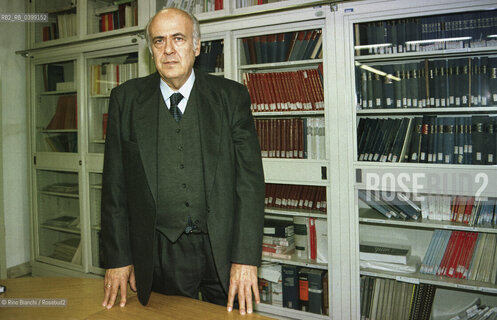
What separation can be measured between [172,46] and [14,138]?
3212 millimetres

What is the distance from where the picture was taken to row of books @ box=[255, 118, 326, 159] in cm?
277

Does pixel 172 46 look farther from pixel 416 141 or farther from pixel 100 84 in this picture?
pixel 100 84

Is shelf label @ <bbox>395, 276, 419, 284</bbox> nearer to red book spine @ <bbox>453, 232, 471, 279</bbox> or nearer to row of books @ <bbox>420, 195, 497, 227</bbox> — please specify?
red book spine @ <bbox>453, 232, 471, 279</bbox>

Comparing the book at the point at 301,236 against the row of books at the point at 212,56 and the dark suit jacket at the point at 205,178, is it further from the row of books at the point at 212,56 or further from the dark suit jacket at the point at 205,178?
the dark suit jacket at the point at 205,178

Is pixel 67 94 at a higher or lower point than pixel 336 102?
higher

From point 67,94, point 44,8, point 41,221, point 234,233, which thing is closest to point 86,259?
point 41,221

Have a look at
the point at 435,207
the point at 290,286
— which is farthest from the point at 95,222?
the point at 435,207

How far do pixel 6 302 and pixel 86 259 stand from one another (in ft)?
8.69

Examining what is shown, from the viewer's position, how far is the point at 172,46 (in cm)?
148

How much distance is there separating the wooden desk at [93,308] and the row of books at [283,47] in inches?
79.7

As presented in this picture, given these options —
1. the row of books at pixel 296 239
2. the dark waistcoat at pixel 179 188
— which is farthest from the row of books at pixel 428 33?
the dark waistcoat at pixel 179 188

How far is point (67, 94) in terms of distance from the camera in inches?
153

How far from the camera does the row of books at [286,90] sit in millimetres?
2764

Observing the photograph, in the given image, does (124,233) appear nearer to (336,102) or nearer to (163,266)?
(163,266)
